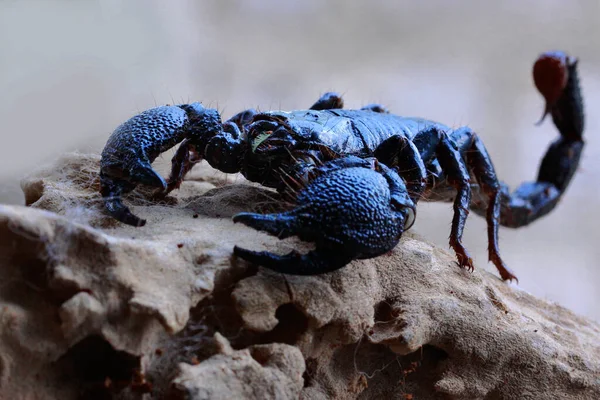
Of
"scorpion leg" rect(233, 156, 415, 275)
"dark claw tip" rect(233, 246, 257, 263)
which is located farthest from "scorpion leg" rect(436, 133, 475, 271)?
"dark claw tip" rect(233, 246, 257, 263)

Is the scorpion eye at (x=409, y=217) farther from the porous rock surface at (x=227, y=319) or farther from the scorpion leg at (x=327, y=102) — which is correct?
the scorpion leg at (x=327, y=102)

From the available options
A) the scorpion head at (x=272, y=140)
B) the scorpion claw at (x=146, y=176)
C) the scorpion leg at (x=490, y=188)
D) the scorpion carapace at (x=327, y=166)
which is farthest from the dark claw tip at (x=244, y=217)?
the scorpion leg at (x=490, y=188)

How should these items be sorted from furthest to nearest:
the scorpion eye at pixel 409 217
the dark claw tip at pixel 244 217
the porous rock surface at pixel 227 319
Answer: the scorpion eye at pixel 409 217, the dark claw tip at pixel 244 217, the porous rock surface at pixel 227 319

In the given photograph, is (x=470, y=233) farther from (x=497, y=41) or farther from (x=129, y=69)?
(x=129, y=69)

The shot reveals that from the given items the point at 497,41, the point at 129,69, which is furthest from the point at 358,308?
the point at 497,41

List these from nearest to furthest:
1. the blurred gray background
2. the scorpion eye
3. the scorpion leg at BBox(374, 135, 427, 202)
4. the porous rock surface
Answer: the porous rock surface < the scorpion eye < the scorpion leg at BBox(374, 135, 427, 202) < the blurred gray background

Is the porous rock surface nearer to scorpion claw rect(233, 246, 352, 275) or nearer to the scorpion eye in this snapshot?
scorpion claw rect(233, 246, 352, 275)
